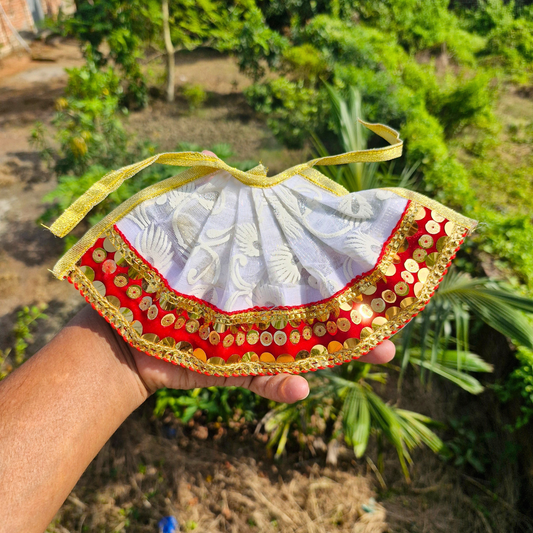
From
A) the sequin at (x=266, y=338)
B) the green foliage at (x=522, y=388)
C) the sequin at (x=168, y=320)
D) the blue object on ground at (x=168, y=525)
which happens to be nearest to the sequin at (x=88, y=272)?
the sequin at (x=168, y=320)

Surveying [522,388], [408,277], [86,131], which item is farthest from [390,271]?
[86,131]

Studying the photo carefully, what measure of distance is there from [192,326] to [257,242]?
0.48 meters

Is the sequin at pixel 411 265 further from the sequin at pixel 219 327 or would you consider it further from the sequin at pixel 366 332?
the sequin at pixel 219 327

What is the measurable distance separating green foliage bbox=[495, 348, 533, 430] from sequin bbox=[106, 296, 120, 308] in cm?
262

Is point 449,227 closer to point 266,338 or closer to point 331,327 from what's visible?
point 331,327

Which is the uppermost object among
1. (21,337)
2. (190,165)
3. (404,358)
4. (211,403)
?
(190,165)

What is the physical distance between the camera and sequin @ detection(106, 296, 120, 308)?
5.31ft

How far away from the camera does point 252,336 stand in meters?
1.68

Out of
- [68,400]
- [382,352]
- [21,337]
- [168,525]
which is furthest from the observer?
[21,337]

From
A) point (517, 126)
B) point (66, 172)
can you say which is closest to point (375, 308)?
point (66, 172)

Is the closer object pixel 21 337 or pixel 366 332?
pixel 366 332

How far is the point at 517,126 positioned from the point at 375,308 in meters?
6.29

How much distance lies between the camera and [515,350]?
8.93ft

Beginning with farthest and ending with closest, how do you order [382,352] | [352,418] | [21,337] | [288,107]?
[288,107] < [21,337] < [352,418] < [382,352]
